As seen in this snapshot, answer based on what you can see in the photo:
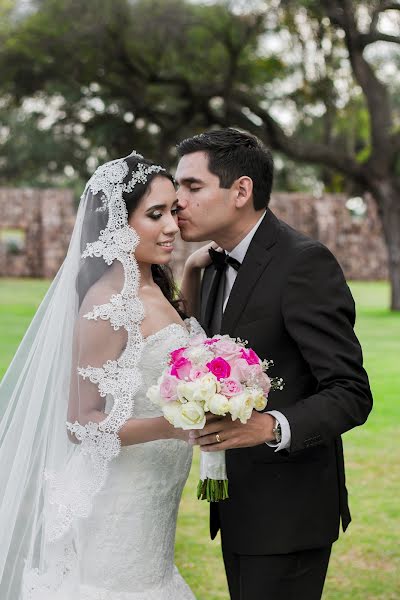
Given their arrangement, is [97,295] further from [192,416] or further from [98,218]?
[192,416]

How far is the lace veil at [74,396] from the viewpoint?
323cm

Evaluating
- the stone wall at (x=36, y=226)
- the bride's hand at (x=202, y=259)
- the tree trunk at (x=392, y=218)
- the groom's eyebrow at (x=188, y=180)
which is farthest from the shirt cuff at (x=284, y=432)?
the stone wall at (x=36, y=226)

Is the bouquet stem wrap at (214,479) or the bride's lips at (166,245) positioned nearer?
the bouquet stem wrap at (214,479)

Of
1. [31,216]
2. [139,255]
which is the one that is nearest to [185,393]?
[139,255]

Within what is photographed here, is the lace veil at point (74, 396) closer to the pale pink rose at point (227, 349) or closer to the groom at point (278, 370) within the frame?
the groom at point (278, 370)

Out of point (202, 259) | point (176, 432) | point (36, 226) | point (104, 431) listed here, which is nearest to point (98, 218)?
point (202, 259)

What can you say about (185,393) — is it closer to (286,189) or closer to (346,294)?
(346,294)

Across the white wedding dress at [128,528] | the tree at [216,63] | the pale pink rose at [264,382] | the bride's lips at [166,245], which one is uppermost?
the tree at [216,63]

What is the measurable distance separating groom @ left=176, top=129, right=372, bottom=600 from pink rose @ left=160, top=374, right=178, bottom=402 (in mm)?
154

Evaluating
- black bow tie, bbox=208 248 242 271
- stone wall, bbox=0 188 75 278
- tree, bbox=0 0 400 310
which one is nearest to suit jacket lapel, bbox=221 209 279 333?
black bow tie, bbox=208 248 242 271

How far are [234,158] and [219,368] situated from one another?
97 centimetres

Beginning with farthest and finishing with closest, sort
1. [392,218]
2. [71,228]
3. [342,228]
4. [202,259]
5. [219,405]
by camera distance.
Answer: [342,228], [71,228], [392,218], [202,259], [219,405]

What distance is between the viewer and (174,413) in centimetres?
277

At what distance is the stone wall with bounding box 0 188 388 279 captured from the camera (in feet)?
121
